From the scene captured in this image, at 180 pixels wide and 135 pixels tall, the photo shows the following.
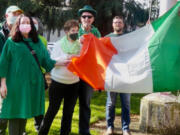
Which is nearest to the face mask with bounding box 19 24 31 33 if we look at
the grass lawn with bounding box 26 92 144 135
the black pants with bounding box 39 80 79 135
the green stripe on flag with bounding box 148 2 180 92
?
the black pants with bounding box 39 80 79 135

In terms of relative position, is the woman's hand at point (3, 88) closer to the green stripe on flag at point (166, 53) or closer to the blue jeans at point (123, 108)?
the green stripe on flag at point (166, 53)

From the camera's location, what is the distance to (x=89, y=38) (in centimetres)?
452

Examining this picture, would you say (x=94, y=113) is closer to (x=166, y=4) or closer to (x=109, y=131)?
(x=109, y=131)

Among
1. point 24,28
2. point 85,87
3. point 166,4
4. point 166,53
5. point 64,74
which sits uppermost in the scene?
point 166,4

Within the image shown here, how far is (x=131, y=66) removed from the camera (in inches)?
168

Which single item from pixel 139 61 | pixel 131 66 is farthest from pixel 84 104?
pixel 139 61

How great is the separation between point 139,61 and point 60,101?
4.27ft

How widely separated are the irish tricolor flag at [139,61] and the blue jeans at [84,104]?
0.43 metres

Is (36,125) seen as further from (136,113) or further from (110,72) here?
(136,113)

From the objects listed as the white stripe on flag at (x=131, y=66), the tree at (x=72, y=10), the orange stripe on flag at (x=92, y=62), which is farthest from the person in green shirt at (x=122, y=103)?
the tree at (x=72, y=10)

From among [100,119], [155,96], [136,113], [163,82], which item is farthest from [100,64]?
[136,113]

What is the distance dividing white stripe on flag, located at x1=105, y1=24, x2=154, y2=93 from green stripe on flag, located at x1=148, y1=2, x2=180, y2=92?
0.30ft

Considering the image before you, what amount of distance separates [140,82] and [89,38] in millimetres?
1022

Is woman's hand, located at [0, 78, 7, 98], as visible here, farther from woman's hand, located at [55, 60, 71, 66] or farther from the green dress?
woman's hand, located at [55, 60, 71, 66]
